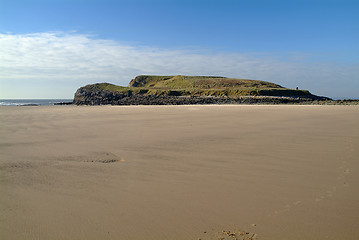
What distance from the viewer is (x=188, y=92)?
155 feet

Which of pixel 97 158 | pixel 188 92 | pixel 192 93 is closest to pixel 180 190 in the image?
pixel 97 158

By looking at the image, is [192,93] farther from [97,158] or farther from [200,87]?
[97,158]

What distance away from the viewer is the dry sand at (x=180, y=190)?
2.66 meters

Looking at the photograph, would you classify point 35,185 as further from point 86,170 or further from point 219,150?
point 219,150

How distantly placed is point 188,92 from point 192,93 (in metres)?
1.28

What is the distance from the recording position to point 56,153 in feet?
18.4

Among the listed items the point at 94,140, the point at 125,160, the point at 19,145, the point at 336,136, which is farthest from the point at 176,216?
the point at 336,136

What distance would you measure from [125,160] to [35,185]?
168cm

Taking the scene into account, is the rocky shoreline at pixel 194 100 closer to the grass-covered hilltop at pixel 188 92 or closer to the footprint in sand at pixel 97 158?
the grass-covered hilltop at pixel 188 92

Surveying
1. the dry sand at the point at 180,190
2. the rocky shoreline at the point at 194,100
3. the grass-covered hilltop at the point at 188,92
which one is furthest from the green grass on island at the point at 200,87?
the dry sand at the point at 180,190

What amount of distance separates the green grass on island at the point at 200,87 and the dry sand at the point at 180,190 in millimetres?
38084

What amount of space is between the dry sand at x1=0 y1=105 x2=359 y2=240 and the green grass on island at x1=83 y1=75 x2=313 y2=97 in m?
38.1

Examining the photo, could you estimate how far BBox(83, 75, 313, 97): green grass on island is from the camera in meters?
44.8

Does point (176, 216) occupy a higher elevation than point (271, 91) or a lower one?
lower
